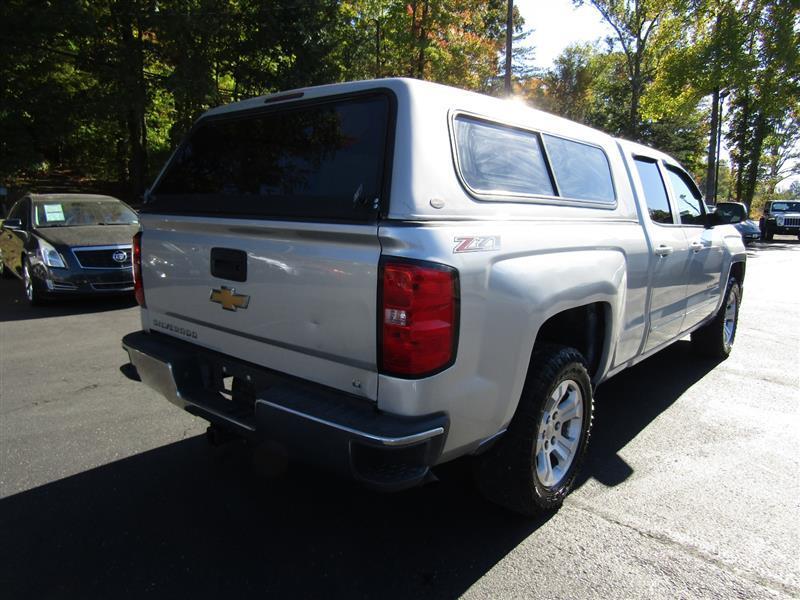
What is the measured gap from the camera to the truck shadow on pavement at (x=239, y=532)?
2.27m

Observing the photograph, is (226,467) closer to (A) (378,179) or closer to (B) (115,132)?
(A) (378,179)

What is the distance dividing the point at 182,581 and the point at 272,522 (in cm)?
51

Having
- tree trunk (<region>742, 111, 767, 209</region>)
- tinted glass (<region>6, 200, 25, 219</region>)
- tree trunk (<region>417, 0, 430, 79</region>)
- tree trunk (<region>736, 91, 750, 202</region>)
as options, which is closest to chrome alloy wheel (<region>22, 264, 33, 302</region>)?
tinted glass (<region>6, 200, 25, 219</region>)

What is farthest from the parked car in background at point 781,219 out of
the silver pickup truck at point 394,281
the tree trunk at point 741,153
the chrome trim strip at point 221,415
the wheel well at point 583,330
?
the chrome trim strip at point 221,415

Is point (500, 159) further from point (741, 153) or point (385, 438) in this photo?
point (741, 153)

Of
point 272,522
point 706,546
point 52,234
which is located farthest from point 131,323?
point 706,546

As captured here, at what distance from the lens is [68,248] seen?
7168 mm

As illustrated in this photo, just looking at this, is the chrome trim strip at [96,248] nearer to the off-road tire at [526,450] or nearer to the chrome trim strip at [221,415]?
the chrome trim strip at [221,415]

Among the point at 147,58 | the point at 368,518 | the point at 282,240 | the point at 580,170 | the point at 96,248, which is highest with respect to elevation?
the point at 147,58

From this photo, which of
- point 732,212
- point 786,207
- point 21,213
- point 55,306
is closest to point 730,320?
point 732,212

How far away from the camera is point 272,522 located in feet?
8.80

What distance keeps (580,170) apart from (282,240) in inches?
72.8

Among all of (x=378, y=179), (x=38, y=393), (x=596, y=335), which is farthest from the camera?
(x=38, y=393)

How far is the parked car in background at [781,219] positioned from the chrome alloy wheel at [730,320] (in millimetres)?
25003
